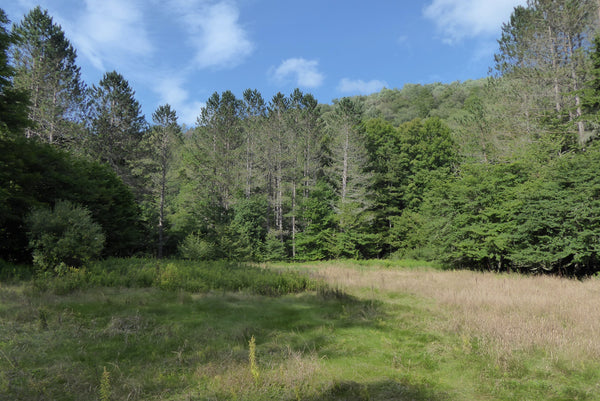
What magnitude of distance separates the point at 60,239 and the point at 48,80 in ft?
90.3

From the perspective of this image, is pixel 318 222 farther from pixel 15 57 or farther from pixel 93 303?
pixel 15 57

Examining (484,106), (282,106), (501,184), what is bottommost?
(501,184)

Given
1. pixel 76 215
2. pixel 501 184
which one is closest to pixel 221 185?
pixel 76 215

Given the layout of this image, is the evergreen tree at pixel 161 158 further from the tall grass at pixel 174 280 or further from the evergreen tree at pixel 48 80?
the tall grass at pixel 174 280

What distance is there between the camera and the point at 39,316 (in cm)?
663

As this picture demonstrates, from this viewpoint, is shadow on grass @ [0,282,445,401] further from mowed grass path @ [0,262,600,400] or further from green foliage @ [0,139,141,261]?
green foliage @ [0,139,141,261]

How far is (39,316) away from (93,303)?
1.40m

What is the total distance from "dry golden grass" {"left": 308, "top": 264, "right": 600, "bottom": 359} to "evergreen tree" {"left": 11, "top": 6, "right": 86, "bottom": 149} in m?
30.5

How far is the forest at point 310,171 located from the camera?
14.4 metres

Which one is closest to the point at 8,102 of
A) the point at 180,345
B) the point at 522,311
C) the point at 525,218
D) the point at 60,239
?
the point at 60,239

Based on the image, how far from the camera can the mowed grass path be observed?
13.8 ft

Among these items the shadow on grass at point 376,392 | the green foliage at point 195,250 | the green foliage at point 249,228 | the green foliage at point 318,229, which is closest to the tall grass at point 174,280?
the shadow on grass at point 376,392

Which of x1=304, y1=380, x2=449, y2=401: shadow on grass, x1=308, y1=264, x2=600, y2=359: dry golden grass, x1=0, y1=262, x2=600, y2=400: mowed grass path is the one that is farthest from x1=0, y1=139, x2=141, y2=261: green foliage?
x1=308, y1=264, x2=600, y2=359: dry golden grass

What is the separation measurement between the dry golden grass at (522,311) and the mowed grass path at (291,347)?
0.04 m
